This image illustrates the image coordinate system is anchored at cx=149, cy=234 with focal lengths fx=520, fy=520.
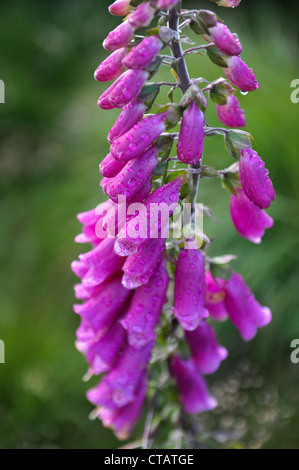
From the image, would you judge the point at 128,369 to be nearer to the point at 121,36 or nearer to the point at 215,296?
the point at 215,296

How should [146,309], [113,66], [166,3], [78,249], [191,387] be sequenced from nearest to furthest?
[166,3] → [113,66] → [146,309] → [191,387] → [78,249]

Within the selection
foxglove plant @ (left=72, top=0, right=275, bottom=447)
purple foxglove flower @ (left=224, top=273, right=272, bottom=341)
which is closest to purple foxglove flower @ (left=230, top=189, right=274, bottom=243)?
foxglove plant @ (left=72, top=0, right=275, bottom=447)

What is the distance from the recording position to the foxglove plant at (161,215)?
33.2 inches

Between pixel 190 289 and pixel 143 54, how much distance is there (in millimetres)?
419

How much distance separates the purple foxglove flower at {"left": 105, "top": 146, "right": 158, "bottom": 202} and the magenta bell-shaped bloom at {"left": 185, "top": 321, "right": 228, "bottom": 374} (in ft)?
1.17

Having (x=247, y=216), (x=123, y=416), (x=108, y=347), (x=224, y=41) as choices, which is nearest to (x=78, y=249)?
(x=123, y=416)

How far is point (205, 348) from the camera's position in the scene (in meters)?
1.12

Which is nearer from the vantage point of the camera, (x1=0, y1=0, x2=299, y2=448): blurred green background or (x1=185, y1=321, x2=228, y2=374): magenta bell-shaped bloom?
(x1=185, y1=321, x2=228, y2=374): magenta bell-shaped bloom

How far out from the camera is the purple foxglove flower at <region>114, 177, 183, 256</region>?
878 millimetres

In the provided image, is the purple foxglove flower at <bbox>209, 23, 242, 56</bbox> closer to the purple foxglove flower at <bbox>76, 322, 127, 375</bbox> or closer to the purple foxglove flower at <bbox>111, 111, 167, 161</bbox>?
the purple foxglove flower at <bbox>111, 111, 167, 161</bbox>

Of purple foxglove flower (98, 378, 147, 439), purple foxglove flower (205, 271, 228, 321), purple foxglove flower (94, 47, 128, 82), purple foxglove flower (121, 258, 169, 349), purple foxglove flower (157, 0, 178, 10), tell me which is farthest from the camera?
purple foxglove flower (98, 378, 147, 439)

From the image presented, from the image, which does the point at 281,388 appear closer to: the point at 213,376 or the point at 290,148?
the point at 213,376
